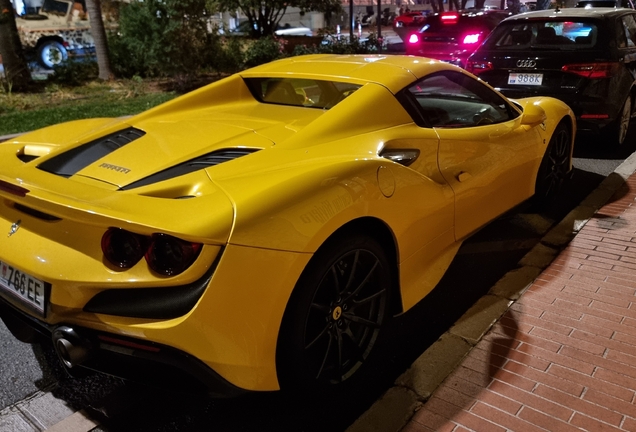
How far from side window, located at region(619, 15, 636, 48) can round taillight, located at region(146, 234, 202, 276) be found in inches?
245

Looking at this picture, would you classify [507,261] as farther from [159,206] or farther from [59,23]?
[59,23]

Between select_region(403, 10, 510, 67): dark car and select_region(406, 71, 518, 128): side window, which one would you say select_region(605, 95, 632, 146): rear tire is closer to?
select_region(406, 71, 518, 128): side window

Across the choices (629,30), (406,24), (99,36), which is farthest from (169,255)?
(406,24)

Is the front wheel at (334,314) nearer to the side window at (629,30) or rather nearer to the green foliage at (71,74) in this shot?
the side window at (629,30)

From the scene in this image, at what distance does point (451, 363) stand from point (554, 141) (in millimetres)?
2578

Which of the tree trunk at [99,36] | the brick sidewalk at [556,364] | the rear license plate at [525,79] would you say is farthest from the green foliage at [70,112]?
the brick sidewalk at [556,364]

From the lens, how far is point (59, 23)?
14625mm

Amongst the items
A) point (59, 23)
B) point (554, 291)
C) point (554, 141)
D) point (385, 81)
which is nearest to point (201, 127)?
point (385, 81)

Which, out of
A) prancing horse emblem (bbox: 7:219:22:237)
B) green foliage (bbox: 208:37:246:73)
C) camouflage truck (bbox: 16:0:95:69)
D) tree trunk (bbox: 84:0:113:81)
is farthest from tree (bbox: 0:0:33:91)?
prancing horse emblem (bbox: 7:219:22:237)

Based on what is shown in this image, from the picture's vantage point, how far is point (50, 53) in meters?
14.1

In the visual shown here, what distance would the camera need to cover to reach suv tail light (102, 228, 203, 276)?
1.99 m

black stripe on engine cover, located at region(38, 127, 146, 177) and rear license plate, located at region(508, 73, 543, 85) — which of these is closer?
black stripe on engine cover, located at region(38, 127, 146, 177)

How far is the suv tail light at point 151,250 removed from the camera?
6.53 feet

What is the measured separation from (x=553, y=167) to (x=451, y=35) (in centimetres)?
712
